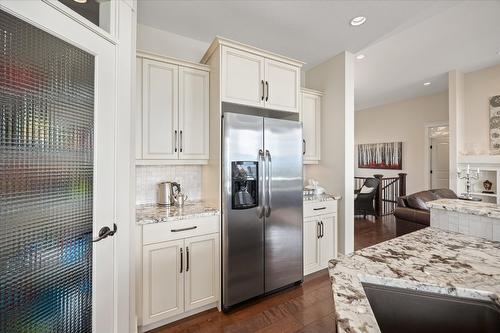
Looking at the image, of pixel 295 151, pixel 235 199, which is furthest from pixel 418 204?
pixel 235 199

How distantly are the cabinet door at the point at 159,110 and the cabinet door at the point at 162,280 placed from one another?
86 cm

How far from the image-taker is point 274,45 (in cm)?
284

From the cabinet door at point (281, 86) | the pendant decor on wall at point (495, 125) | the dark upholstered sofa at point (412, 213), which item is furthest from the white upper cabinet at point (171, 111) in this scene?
the pendant decor on wall at point (495, 125)

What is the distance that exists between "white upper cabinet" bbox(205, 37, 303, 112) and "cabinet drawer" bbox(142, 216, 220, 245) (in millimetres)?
1139

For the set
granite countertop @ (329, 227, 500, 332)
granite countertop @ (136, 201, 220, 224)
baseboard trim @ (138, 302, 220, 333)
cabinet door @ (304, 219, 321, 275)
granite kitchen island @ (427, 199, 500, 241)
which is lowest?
baseboard trim @ (138, 302, 220, 333)

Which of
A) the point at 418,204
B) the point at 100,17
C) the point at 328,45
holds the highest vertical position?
the point at 328,45

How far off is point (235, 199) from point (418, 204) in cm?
299

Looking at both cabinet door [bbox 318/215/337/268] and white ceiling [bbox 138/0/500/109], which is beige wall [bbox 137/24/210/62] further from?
A: cabinet door [bbox 318/215/337/268]

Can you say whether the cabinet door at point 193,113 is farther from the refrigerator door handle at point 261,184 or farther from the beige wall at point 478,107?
the beige wall at point 478,107

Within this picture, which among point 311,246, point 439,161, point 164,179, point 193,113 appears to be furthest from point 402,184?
point 164,179

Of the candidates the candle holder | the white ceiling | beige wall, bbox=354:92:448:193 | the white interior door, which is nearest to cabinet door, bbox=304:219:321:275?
the white ceiling

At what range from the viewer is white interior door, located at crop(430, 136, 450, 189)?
5816 millimetres

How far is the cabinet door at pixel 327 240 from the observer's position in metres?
2.69

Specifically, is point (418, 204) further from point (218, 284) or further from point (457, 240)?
point (218, 284)
